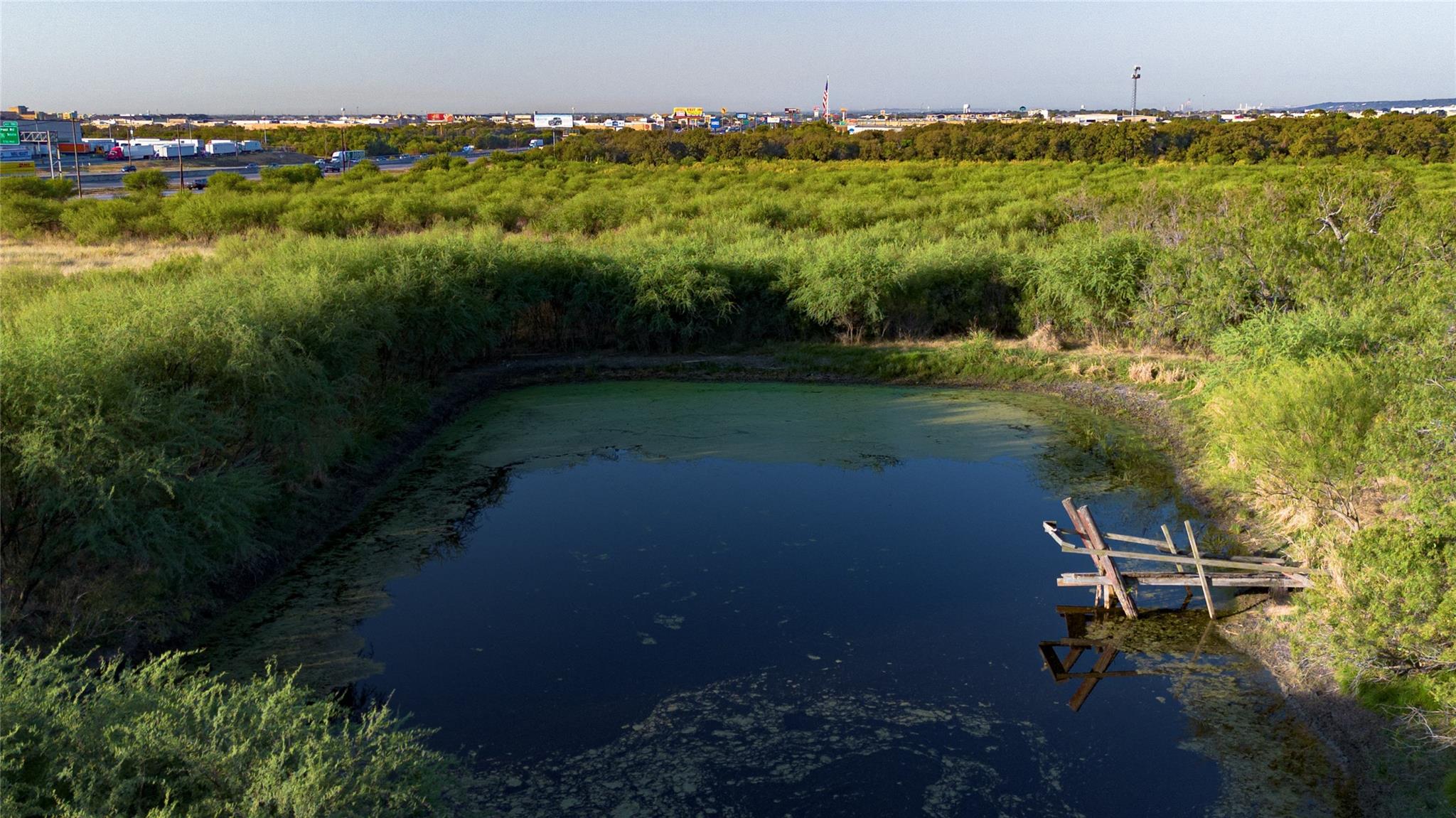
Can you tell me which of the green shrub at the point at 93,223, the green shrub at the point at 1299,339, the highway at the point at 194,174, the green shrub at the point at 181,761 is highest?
the highway at the point at 194,174

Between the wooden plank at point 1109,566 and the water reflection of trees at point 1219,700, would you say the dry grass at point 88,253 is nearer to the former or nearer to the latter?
the wooden plank at point 1109,566

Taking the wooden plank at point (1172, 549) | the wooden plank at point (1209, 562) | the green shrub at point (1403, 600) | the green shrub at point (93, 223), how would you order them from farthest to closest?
the green shrub at point (93, 223) → the wooden plank at point (1172, 549) → the wooden plank at point (1209, 562) → the green shrub at point (1403, 600)

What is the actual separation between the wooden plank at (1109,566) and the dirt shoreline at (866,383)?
1050 mm

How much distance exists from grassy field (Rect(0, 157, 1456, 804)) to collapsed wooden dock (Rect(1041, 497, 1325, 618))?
21.2 inches

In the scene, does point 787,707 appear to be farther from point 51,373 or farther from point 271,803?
point 51,373

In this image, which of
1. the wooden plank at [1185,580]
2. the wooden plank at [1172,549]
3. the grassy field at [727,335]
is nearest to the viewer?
the grassy field at [727,335]

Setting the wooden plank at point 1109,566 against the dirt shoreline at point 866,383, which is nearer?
the dirt shoreline at point 866,383

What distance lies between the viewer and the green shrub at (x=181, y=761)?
602 centimetres

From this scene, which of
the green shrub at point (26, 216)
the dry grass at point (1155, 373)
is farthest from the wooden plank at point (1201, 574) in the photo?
the green shrub at point (26, 216)

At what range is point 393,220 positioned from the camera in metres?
34.7

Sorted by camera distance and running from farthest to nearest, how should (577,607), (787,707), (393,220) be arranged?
(393,220) → (577,607) → (787,707)

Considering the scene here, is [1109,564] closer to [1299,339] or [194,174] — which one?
[1299,339]

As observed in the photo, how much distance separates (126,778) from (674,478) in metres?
11.0

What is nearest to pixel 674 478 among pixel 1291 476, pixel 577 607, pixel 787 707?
pixel 577 607
